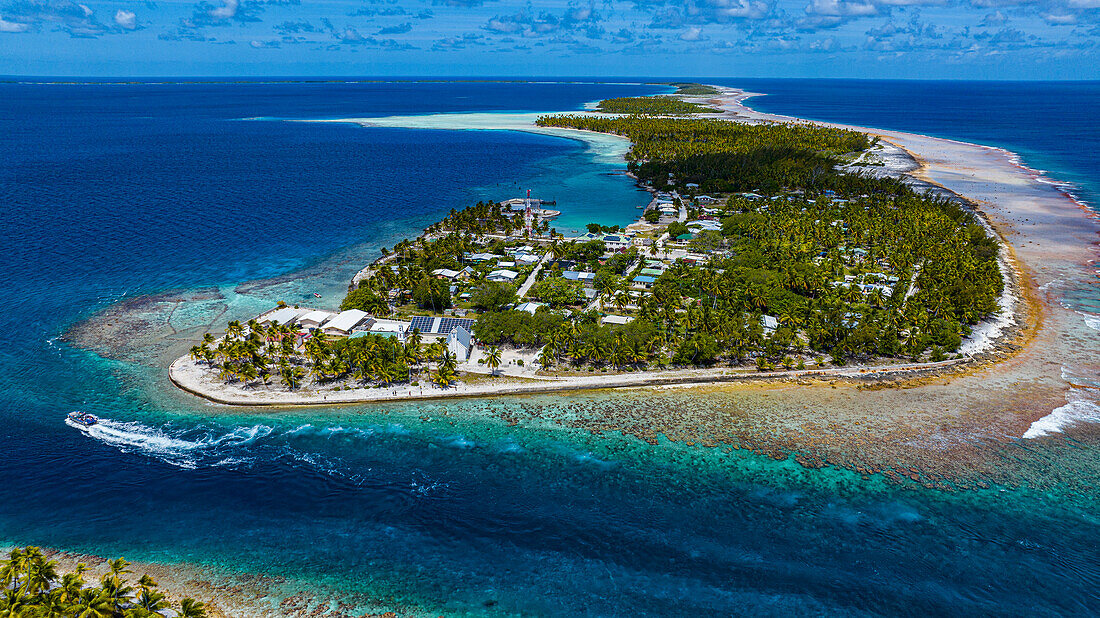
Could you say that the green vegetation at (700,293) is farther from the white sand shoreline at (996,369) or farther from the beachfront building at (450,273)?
the white sand shoreline at (996,369)

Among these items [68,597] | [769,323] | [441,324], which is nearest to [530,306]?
[441,324]

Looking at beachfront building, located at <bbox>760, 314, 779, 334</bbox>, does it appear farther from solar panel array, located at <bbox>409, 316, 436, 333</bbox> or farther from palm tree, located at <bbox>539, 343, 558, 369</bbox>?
solar panel array, located at <bbox>409, 316, 436, 333</bbox>

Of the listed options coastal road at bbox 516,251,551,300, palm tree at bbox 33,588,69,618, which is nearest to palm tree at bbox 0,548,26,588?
palm tree at bbox 33,588,69,618

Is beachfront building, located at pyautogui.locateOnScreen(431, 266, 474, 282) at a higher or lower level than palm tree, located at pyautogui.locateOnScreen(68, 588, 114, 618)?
higher

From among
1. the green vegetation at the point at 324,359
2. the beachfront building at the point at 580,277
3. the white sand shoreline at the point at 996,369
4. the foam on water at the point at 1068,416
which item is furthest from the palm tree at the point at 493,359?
the foam on water at the point at 1068,416

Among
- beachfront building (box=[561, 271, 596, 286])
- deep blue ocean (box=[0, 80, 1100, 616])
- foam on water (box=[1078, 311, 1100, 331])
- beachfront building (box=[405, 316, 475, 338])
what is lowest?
deep blue ocean (box=[0, 80, 1100, 616])

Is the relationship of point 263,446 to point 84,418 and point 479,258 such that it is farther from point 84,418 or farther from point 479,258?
point 479,258
